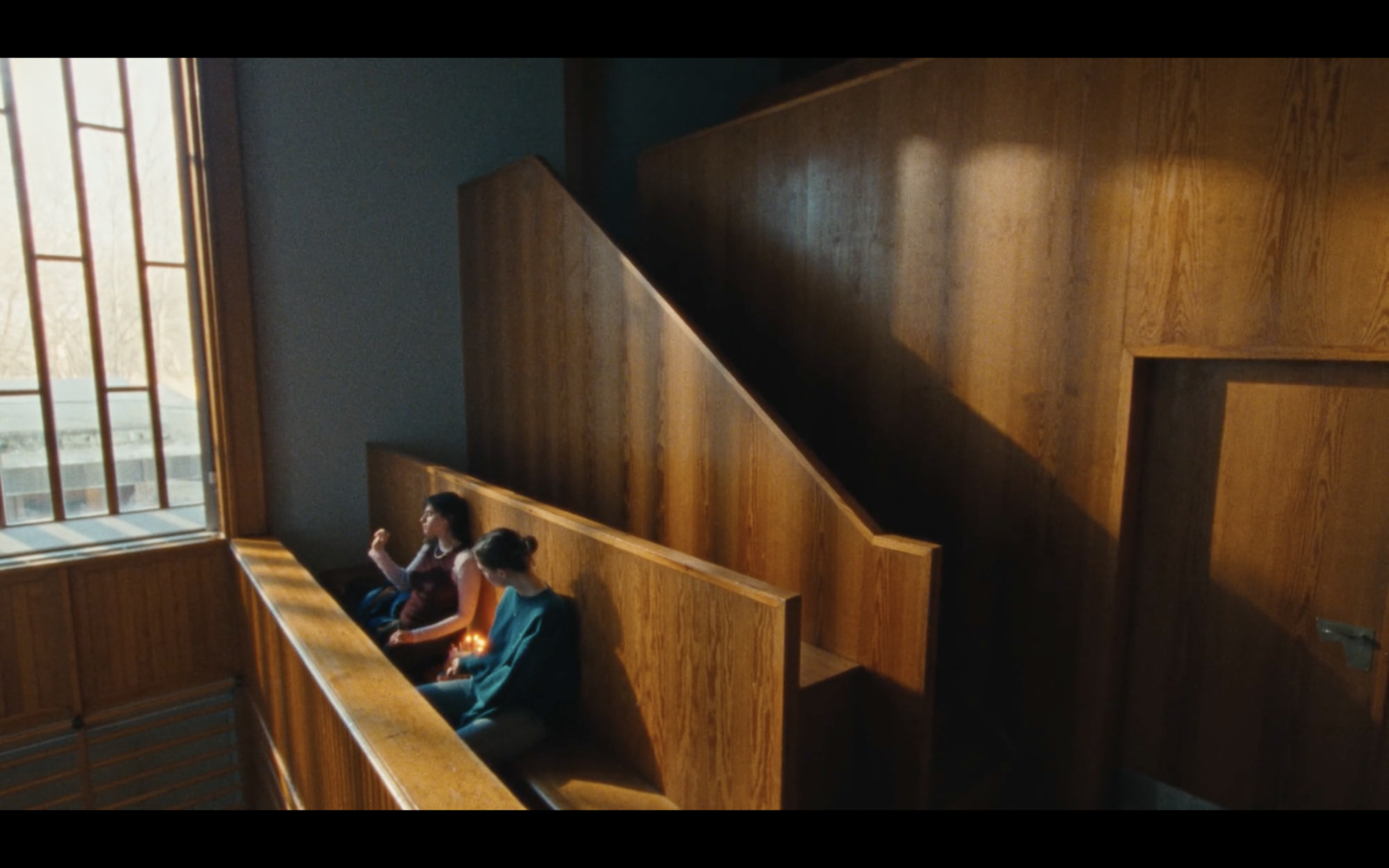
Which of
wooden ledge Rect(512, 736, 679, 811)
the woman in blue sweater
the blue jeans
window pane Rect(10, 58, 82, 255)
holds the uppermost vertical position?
window pane Rect(10, 58, 82, 255)

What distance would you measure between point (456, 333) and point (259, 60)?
4.77 ft

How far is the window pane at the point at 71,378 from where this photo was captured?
2957 millimetres

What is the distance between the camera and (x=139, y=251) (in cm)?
314

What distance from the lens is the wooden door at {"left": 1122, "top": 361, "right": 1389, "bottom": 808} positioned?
202 centimetres

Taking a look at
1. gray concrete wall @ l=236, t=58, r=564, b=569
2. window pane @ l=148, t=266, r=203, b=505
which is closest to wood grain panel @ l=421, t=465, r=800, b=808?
gray concrete wall @ l=236, t=58, r=564, b=569

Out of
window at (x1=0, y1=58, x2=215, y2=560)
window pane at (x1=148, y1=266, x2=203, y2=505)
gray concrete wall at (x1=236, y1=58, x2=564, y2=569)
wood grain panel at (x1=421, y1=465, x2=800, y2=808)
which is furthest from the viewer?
gray concrete wall at (x1=236, y1=58, x2=564, y2=569)

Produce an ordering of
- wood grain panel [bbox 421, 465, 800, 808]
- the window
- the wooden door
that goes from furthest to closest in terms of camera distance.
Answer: the window → the wooden door → wood grain panel [bbox 421, 465, 800, 808]

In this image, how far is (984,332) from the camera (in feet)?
8.48

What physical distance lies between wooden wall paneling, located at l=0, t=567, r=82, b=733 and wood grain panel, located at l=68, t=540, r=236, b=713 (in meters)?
0.04

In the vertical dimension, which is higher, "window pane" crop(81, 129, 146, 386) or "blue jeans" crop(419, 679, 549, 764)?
"window pane" crop(81, 129, 146, 386)

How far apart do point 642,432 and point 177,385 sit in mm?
2068

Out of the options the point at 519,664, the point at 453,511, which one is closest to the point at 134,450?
the point at 453,511

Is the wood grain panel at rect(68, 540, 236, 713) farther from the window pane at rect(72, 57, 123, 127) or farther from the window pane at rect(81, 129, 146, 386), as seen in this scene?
the window pane at rect(72, 57, 123, 127)

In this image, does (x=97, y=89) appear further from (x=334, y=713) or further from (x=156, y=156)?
(x=334, y=713)
